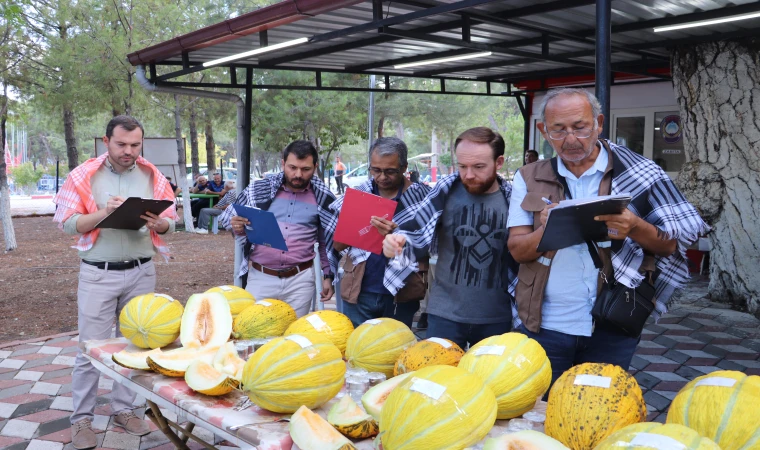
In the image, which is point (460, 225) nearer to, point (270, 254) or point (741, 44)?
point (270, 254)

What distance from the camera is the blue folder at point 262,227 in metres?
3.42

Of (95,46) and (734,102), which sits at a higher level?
(95,46)

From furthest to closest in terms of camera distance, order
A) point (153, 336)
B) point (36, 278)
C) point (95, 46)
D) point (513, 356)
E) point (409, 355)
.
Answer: point (95, 46) < point (36, 278) < point (153, 336) < point (409, 355) < point (513, 356)

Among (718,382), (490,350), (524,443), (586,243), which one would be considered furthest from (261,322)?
(718,382)

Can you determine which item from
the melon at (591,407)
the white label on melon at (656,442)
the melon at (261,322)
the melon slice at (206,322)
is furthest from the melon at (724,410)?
the melon slice at (206,322)

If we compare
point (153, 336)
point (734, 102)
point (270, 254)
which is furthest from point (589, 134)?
point (734, 102)

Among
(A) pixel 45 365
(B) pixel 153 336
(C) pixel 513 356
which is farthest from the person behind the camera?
(A) pixel 45 365

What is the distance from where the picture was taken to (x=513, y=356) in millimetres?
1938

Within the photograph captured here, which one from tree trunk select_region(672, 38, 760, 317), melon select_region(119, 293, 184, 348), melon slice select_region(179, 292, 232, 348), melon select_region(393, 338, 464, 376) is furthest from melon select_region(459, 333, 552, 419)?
tree trunk select_region(672, 38, 760, 317)

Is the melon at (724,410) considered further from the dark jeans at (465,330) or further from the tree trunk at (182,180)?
the tree trunk at (182,180)

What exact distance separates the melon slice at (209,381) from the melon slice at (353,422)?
17.5 inches

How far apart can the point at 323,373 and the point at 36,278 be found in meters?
8.92

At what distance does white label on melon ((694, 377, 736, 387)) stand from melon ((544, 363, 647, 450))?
17cm

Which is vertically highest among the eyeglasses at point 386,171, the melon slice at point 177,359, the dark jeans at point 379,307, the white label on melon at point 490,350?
the eyeglasses at point 386,171
